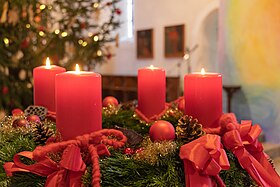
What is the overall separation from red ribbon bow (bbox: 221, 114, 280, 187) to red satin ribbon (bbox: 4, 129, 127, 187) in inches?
9.1

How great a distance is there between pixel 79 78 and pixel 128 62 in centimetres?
741

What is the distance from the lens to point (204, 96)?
2.90 feet

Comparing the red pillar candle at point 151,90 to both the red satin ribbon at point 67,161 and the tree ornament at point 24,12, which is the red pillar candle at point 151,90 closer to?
the red satin ribbon at point 67,161

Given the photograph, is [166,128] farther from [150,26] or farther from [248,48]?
[150,26]

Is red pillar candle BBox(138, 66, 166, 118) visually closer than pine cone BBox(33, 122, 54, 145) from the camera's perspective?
No

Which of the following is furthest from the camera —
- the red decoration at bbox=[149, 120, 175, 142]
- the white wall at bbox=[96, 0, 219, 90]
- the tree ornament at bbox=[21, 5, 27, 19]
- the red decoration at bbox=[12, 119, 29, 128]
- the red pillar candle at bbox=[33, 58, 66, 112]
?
the white wall at bbox=[96, 0, 219, 90]

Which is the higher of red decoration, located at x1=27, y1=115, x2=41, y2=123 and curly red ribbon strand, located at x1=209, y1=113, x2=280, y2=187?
red decoration, located at x1=27, y1=115, x2=41, y2=123

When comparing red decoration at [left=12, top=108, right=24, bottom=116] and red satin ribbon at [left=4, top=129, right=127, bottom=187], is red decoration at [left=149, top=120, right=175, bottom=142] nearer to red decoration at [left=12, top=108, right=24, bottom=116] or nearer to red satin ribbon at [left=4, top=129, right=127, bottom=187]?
red satin ribbon at [left=4, top=129, right=127, bottom=187]

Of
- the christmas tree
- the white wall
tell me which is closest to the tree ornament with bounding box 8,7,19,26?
the christmas tree

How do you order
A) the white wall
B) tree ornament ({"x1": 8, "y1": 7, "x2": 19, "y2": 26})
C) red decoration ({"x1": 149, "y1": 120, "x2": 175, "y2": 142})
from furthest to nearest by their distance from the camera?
the white wall, tree ornament ({"x1": 8, "y1": 7, "x2": 19, "y2": 26}), red decoration ({"x1": 149, "y1": 120, "x2": 175, "y2": 142})

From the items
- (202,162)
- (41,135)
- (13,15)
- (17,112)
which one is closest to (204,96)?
(202,162)

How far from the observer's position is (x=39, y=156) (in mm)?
654

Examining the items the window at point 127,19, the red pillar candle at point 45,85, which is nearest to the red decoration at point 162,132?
the red pillar candle at point 45,85

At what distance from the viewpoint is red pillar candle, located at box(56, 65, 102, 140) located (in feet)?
2.39
